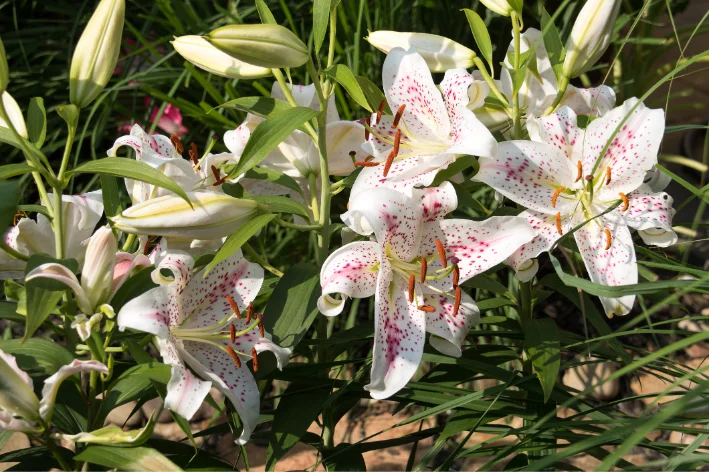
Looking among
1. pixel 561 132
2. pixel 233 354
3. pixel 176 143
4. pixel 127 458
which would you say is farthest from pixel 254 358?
pixel 561 132

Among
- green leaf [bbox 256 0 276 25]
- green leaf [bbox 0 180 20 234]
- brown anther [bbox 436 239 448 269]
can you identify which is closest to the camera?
green leaf [bbox 0 180 20 234]

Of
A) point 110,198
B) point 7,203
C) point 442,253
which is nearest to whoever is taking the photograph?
point 7,203

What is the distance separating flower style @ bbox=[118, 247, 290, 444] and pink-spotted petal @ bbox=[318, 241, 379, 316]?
0.06 metres

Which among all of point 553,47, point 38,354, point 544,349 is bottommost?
point 544,349

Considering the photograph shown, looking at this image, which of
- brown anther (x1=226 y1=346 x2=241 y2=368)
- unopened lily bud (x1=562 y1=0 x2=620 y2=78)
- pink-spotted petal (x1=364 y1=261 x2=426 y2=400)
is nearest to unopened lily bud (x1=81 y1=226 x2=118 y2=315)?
brown anther (x1=226 y1=346 x2=241 y2=368)

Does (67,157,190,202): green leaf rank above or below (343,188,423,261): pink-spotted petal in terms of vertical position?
above

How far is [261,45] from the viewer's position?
0.61m

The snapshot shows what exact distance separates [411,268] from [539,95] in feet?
0.76

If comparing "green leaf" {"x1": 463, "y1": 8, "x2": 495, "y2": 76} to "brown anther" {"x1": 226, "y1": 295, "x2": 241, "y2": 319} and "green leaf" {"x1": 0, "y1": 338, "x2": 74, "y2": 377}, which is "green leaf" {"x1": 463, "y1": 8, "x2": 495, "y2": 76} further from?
"green leaf" {"x1": 0, "y1": 338, "x2": 74, "y2": 377}

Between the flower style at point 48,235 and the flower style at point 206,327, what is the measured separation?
8 centimetres

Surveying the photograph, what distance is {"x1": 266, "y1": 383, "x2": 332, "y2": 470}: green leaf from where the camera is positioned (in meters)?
0.66

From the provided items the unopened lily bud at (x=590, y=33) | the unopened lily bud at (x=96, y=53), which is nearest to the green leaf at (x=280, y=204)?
the unopened lily bud at (x=96, y=53)

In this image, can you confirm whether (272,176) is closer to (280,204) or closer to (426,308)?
(280,204)

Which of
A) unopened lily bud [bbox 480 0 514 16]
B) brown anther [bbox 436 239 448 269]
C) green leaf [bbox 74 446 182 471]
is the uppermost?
unopened lily bud [bbox 480 0 514 16]
